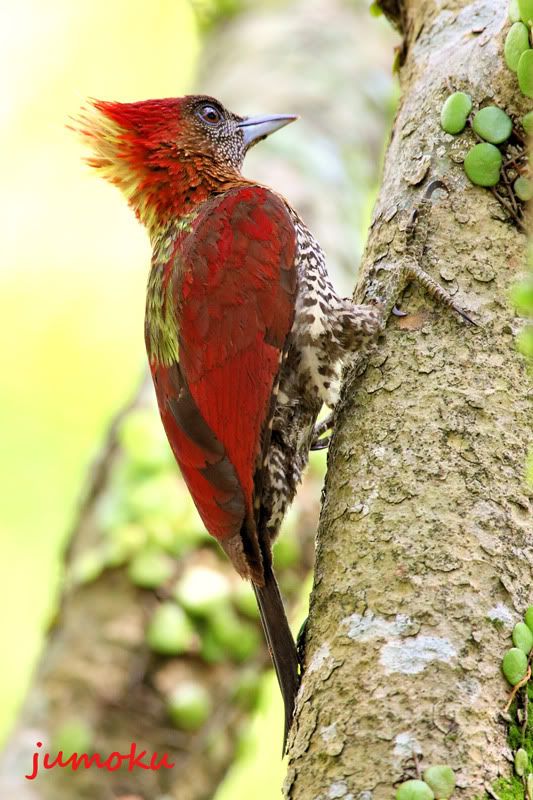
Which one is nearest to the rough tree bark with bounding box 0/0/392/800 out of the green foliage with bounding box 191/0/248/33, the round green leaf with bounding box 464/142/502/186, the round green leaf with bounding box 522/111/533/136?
the round green leaf with bounding box 464/142/502/186

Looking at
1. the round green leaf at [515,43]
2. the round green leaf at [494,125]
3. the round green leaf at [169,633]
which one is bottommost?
the round green leaf at [169,633]

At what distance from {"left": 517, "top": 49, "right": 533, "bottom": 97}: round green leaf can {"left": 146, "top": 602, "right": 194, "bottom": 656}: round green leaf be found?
7.27 ft

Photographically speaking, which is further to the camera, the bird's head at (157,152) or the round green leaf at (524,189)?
the bird's head at (157,152)

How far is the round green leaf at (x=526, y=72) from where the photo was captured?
2210mm

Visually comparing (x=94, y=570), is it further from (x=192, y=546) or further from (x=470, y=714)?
(x=470, y=714)

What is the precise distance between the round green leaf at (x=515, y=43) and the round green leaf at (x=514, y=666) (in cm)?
133

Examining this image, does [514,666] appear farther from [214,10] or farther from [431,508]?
[214,10]

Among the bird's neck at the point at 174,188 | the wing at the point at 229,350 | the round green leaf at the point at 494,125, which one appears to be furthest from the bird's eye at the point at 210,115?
the round green leaf at the point at 494,125

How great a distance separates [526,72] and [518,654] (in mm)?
1247

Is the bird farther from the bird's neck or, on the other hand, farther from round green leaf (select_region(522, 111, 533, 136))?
round green leaf (select_region(522, 111, 533, 136))

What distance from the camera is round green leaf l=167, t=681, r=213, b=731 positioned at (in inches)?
143

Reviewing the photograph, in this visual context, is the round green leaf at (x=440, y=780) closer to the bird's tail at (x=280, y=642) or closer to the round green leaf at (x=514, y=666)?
the round green leaf at (x=514, y=666)

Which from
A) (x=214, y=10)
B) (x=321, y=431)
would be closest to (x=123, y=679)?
(x=321, y=431)

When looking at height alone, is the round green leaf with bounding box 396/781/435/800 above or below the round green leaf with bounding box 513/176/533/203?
below
